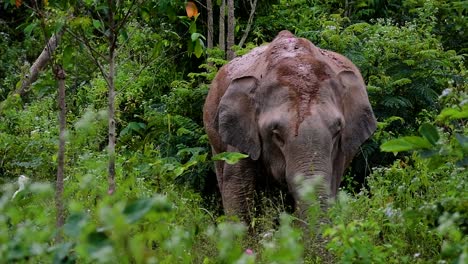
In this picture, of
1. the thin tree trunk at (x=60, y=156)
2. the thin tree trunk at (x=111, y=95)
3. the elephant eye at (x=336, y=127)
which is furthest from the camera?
the elephant eye at (x=336, y=127)

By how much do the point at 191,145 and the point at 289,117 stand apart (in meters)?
3.36

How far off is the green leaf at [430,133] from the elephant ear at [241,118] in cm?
365

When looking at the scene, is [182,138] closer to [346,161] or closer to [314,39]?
[314,39]

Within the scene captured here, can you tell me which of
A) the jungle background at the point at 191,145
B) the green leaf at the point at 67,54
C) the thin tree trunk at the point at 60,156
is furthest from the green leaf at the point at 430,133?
the green leaf at the point at 67,54

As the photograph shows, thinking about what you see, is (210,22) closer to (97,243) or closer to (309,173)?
(309,173)

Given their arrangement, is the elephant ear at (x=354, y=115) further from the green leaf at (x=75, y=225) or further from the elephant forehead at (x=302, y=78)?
the green leaf at (x=75, y=225)

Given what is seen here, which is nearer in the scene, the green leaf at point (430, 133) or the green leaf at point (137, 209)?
the green leaf at point (137, 209)

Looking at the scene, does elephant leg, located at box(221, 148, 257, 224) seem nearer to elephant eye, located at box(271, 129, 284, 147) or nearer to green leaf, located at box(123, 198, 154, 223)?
elephant eye, located at box(271, 129, 284, 147)

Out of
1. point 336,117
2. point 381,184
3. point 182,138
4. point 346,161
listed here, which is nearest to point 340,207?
point 336,117

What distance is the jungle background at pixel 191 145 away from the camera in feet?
13.7

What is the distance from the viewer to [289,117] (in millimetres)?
7754

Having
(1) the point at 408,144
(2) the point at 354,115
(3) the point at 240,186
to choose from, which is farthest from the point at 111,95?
(2) the point at 354,115

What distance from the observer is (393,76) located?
11.3 meters

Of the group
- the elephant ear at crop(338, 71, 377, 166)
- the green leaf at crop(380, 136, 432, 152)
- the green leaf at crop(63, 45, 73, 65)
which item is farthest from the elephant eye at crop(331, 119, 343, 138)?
the green leaf at crop(380, 136, 432, 152)
